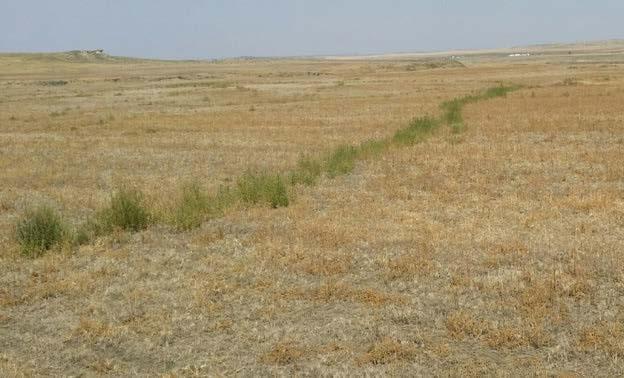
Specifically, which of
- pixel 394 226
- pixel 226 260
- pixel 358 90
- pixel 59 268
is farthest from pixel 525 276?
pixel 358 90

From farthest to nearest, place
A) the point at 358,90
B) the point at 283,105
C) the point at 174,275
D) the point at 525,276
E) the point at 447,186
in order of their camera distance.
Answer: the point at 358,90 < the point at 283,105 < the point at 447,186 < the point at 174,275 < the point at 525,276

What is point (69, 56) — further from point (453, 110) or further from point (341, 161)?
point (341, 161)

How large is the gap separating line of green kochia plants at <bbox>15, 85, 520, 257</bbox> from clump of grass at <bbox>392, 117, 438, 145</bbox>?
3398 mm

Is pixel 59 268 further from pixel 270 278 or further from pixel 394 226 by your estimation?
pixel 394 226

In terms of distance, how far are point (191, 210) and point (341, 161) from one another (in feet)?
25.2

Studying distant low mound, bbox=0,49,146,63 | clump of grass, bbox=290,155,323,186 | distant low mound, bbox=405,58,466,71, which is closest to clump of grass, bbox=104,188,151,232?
clump of grass, bbox=290,155,323,186

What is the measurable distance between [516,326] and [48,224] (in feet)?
26.3

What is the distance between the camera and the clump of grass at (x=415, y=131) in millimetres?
24750

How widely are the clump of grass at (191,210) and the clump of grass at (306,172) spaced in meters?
3.26

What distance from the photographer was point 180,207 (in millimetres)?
13367

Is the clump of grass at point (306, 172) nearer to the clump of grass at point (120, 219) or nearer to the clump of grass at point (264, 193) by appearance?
the clump of grass at point (264, 193)

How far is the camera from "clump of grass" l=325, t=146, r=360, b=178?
1855 centimetres

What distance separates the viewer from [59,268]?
33.1ft

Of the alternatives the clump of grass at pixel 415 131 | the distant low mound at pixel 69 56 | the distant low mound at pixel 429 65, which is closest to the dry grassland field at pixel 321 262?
the clump of grass at pixel 415 131
